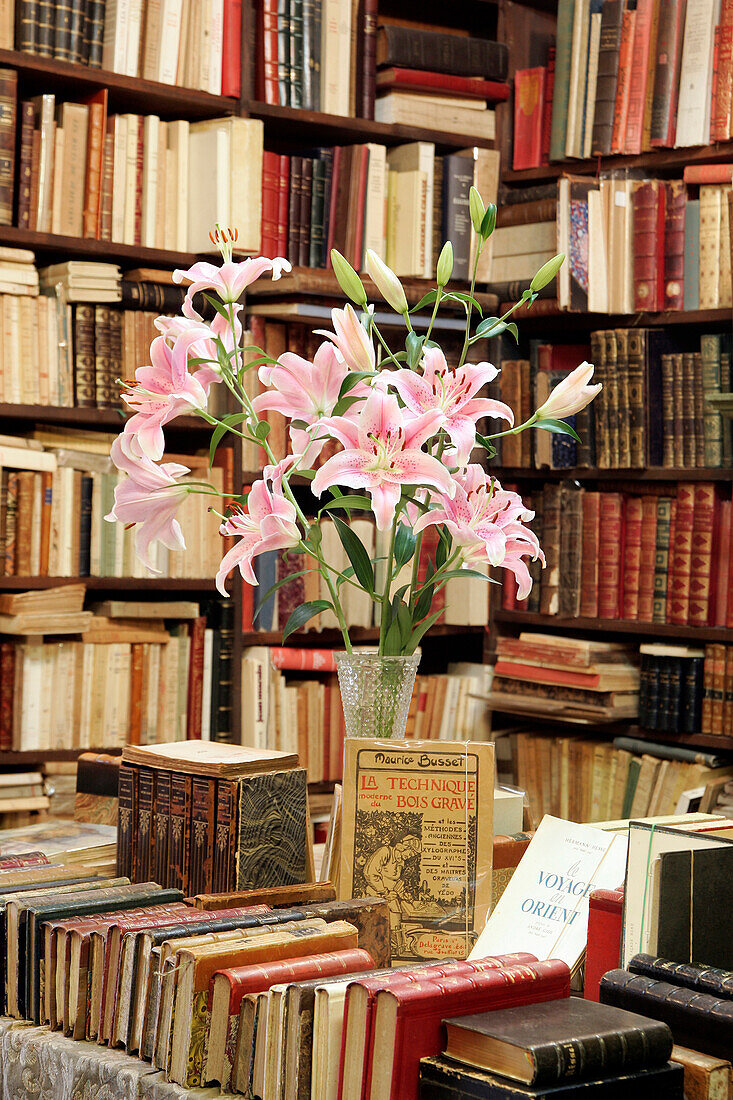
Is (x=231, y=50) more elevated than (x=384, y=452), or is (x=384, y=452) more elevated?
(x=231, y=50)

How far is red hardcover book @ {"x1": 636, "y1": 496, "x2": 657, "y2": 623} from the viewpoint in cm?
313

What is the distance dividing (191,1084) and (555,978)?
336 mm

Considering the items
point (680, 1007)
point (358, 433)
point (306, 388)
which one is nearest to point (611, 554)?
point (306, 388)

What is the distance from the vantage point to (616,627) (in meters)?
3.15

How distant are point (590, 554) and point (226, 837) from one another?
1903mm

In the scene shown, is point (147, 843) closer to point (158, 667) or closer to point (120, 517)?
point (120, 517)

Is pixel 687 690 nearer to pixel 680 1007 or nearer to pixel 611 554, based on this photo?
pixel 611 554

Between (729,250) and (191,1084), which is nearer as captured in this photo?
(191,1084)

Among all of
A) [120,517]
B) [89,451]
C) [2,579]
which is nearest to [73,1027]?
[120,517]

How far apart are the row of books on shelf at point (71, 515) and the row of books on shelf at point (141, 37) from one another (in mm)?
841

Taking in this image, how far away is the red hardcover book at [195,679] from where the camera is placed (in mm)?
3094

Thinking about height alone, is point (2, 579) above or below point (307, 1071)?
above

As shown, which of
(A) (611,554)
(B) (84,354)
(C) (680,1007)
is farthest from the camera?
(A) (611,554)

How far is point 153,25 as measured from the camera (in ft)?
9.82
